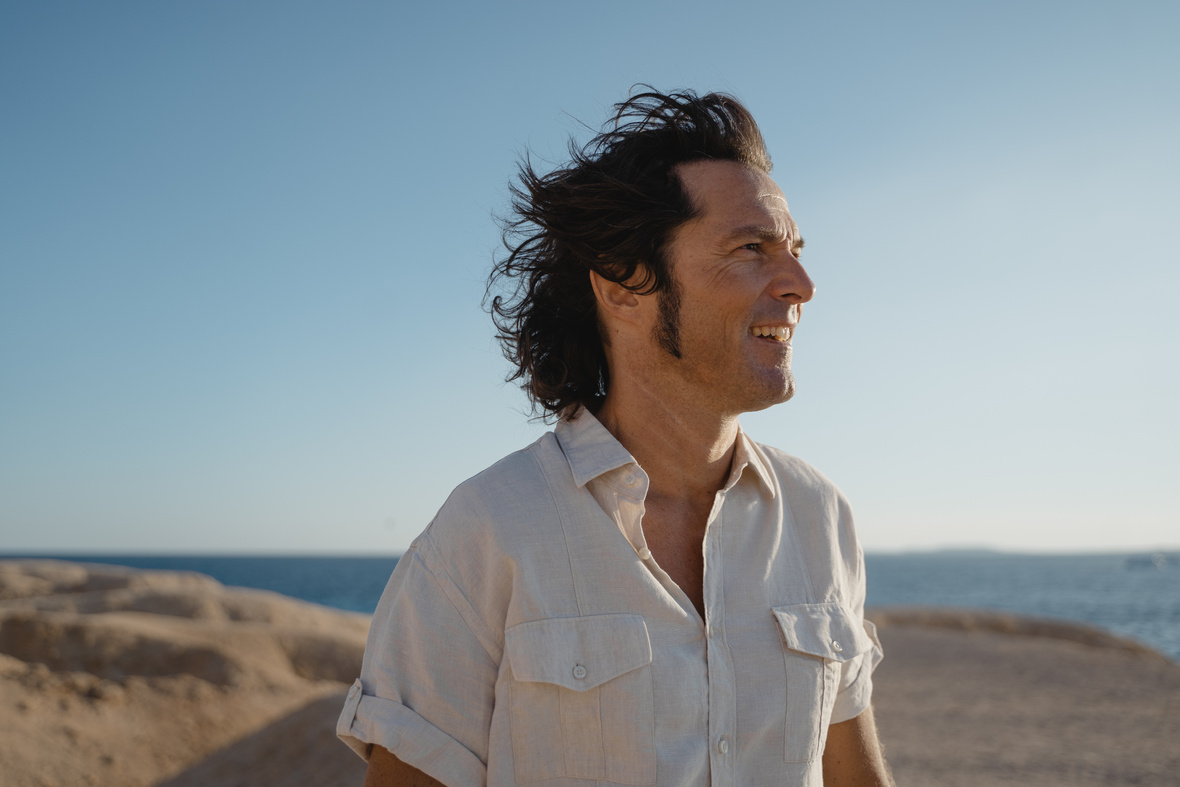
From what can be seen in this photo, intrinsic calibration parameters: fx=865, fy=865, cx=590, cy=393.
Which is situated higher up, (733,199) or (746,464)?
(733,199)

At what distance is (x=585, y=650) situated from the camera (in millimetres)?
1739

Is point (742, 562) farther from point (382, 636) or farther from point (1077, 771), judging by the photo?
point (1077, 771)

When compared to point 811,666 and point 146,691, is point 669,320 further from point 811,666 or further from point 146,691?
point 146,691

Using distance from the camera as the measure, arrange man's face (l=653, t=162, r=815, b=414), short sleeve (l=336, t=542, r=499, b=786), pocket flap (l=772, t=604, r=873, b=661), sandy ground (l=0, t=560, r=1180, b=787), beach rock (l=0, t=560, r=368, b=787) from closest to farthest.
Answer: short sleeve (l=336, t=542, r=499, b=786)
pocket flap (l=772, t=604, r=873, b=661)
man's face (l=653, t=162, r=815, b=414)
beach rock (l=0, t=560, r=368, b=787)
sandy ground (l=0, t=560, r=1180, b=787)

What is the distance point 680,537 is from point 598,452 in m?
0.29

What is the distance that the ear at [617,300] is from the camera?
221cm

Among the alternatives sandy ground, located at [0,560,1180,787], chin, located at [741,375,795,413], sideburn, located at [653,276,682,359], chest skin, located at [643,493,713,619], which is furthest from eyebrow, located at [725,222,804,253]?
sandy ground, located at [0,560,1180,787]

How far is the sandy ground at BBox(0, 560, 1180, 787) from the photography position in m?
5.88

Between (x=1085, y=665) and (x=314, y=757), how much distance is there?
1287 centimetres

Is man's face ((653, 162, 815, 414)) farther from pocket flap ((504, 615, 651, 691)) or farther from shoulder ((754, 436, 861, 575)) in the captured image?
pocket flap ((504, 615, 651, 691))

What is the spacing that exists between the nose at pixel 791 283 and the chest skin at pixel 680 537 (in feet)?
1.75

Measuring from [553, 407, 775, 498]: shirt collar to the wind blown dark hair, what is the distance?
0.59ft

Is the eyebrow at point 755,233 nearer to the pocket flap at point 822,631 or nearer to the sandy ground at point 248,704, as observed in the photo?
the pocket flap at point 822,631

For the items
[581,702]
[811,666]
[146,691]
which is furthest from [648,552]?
[146,691]
